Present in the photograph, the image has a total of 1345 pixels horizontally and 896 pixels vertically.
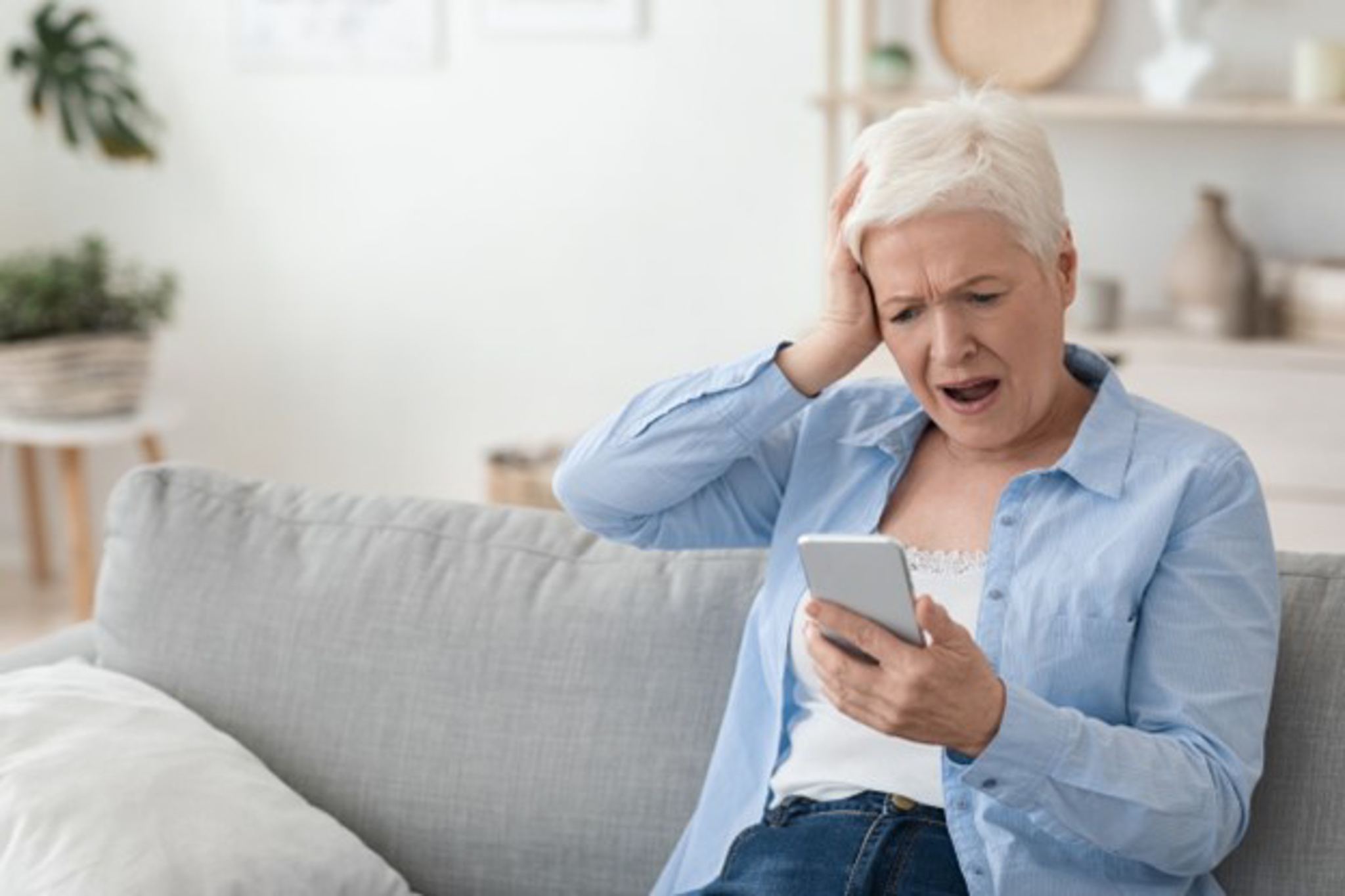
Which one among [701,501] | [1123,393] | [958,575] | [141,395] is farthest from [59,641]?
[141,395]

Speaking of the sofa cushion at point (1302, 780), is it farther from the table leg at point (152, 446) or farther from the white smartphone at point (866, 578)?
the table leg at point (152, 446)

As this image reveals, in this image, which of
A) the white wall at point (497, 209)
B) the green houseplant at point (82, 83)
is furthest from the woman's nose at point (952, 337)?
the green houseplant at point (82, 83)

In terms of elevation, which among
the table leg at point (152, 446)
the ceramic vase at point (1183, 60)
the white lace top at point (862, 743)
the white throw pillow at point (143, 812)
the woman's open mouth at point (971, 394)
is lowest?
the table leg at point (152, 446)

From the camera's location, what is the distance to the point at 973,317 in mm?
1799

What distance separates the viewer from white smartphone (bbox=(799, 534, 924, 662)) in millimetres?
1483

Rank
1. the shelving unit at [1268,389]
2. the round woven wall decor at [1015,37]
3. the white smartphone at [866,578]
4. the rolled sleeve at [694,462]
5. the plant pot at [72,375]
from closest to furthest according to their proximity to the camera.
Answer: the white smartphone at [866,578] < the rolled sleeve at [694,462] < the shelving unit at [1268,389] < the round woven wall decor at [1015,37] < the plant pot at [72,375]

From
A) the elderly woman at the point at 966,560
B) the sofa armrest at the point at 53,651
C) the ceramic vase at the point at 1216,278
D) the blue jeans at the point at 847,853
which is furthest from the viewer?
the ceramic vase at the point at 1216,278

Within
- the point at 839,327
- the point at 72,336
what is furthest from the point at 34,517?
the point at 839,327

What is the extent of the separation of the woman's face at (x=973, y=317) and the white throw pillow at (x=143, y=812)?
0.72m

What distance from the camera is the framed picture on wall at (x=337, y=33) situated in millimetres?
4648

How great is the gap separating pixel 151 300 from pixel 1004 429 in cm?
316

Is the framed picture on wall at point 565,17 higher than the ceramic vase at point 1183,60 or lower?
higher

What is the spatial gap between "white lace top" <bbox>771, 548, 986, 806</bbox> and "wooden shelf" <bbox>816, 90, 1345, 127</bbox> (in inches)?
90.7

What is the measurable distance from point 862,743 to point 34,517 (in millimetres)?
3771
